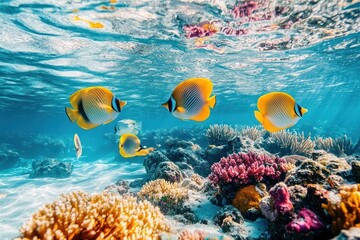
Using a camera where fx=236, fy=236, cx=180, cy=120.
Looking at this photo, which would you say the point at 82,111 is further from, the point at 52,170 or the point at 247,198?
the point at 52,170

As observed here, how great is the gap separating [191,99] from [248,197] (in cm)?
314

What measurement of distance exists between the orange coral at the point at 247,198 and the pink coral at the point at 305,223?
1.52 metres

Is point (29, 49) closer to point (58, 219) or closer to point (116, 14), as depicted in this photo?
point (116, 14)

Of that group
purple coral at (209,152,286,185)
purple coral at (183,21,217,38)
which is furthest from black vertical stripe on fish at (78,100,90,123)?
purple coral at (183,21,217,38)

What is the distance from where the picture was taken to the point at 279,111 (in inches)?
123

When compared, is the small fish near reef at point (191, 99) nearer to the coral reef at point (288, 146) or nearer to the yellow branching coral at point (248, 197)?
the yellow branching coral at point (248, 197)

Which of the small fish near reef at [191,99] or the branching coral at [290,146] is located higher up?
the small fish near reef at [191,99]

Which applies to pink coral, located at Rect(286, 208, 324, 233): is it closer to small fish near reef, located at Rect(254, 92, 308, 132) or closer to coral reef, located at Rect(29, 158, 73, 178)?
small fish near reef, located at Rect(254, 92, 308, 132)

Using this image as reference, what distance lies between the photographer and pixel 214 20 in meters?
12.0

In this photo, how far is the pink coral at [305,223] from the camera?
3039 millimetres

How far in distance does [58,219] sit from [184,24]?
38.1 feet

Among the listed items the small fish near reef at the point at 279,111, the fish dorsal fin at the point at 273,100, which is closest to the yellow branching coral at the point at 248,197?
the small fish near reef at the point at 279,111

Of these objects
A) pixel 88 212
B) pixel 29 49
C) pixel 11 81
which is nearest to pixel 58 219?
pixel 88 212

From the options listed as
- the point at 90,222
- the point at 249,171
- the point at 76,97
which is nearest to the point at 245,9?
the point at 249,171
